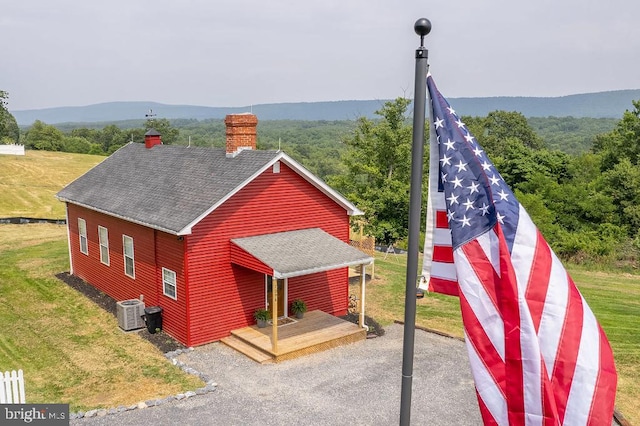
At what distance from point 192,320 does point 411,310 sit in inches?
449

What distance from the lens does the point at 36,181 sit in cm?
5400

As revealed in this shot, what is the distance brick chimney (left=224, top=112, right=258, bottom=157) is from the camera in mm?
17562

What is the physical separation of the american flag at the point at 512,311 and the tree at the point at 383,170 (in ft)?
103

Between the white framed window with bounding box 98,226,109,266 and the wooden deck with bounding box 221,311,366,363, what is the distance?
7.10 m

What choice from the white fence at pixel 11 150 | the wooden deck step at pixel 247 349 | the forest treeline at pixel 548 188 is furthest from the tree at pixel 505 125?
the wooden deck step at pixel 247 349

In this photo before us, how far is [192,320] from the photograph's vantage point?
15.3m

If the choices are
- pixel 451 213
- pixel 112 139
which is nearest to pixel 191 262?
pixel 451 213

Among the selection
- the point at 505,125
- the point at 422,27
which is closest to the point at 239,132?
the point at 422,27

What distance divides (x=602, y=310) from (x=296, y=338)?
12.3 m

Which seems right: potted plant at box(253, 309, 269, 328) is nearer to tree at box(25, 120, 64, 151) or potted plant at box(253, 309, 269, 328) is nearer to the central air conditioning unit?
the central air conditioning unit

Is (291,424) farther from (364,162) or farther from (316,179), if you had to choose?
(364,162)

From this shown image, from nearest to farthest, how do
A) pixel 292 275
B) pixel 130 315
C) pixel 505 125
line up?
pixel 292 275, pixel 130 315, pixel 505 125

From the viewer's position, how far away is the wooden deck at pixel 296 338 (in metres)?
14.7
